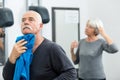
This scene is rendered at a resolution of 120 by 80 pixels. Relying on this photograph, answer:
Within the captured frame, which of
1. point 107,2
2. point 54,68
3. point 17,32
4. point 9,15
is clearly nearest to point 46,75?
point 54,68

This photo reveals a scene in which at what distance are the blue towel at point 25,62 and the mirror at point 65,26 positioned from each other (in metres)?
2.01

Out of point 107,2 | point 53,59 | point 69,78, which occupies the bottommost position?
point 69,78

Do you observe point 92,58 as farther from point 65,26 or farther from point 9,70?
point 9,70

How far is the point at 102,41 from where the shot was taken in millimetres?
3090

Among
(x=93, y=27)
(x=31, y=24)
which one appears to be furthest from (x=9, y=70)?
(x=93, y=27)

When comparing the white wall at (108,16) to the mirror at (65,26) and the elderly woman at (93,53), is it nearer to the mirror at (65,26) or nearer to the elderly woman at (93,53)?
the mirror at (65,26)

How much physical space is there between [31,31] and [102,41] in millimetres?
1383

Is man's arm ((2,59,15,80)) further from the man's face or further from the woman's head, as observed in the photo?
the woman's head

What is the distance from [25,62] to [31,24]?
0.81 feet

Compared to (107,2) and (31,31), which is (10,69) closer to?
(31,31)

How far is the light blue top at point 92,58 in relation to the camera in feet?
9.95

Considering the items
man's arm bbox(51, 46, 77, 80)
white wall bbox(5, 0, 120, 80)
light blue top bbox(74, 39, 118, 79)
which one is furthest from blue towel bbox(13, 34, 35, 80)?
white wall bbox(5, 0, 120, 80)

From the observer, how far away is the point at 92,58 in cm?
303

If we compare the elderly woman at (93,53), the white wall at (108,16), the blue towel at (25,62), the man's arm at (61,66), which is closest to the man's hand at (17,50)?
the blue towel at (25,62)
